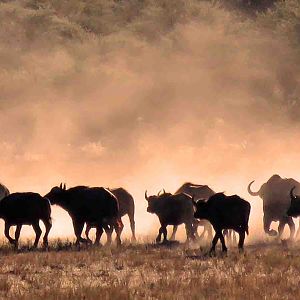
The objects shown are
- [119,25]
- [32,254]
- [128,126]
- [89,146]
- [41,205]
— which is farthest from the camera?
[119,25]

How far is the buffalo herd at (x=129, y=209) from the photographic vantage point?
73.2 feet

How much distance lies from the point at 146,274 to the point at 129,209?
28.8 ft

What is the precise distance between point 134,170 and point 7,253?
44.8m

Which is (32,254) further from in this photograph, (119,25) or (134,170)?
(119,25)

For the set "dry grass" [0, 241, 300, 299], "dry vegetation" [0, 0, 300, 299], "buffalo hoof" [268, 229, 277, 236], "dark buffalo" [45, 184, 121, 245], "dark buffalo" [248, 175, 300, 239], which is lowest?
"dry grass" [0, 241, 300, 299]

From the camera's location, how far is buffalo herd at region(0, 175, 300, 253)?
878 inches

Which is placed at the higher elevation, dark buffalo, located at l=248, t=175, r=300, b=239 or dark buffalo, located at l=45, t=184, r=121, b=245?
dark buffalo, located at l=248, t=175, r=300, b=239

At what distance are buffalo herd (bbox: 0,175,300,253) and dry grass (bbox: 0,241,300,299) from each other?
2.81 ft

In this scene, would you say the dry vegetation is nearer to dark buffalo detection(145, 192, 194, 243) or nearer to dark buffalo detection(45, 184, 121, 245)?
dark buffalo detection(45, 184, 121, 245)

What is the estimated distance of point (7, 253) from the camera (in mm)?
21469

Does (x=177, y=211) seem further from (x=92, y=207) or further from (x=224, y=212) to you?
(x=224, y=212)

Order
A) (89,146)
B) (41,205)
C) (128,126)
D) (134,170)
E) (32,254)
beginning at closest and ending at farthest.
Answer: (32,254) → (41,205) → (134,170) → (89,146) → (128,126)

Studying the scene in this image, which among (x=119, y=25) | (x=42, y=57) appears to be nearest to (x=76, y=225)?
(x=42, y=57)

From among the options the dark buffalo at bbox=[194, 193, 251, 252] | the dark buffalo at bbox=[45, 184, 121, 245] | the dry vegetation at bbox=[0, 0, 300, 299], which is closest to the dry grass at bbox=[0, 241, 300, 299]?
the dry vegetation at bbox=[0, 0, 300, 299]
